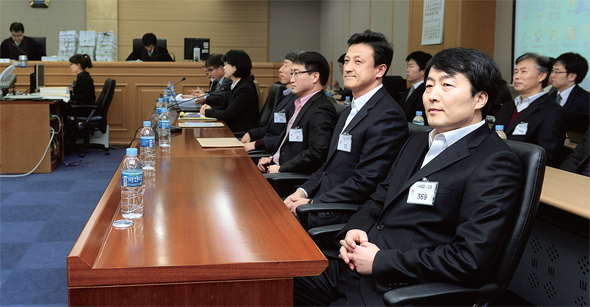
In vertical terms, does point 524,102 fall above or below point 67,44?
below

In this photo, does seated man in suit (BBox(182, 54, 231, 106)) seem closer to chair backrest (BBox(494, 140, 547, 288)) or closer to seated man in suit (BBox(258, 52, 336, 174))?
seated man in suit (BBox(258, 52, 336, 174))

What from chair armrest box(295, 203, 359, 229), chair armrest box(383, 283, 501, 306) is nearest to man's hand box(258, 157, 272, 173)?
chair armrest box(295, 203, 359, 229)

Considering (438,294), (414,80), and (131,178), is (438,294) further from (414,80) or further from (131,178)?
(414,80)

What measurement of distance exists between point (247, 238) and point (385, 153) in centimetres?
90

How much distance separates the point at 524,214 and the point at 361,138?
953mm

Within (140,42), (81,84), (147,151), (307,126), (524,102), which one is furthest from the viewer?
(140,42)

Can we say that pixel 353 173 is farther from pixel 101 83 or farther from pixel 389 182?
pixel 101 83

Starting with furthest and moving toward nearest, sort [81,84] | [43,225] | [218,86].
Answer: [81,84], [218,86], [43,225]

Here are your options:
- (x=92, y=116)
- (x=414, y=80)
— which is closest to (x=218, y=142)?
(x=414, y=80)

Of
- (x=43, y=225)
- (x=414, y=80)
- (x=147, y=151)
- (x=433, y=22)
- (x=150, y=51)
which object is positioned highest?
(x=433, y=22)

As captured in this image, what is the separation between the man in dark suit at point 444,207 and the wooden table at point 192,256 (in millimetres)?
234

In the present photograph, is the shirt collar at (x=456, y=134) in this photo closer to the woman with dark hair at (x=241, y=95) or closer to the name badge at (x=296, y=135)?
the name badge at (x=296, y=135)

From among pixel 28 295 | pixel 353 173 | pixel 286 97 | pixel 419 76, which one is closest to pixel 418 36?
pixel 419 76

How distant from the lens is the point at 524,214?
118 centimetres
